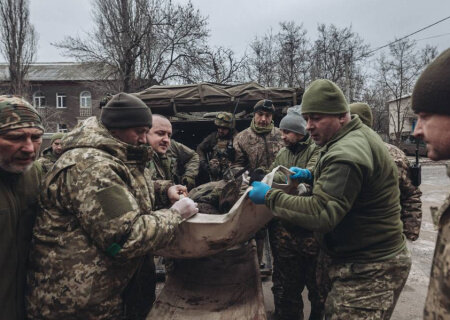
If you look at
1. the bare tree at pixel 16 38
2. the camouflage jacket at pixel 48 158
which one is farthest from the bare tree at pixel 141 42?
the camouflage jacket at pixel 48 158

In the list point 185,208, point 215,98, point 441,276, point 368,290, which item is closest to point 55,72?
point 215,98

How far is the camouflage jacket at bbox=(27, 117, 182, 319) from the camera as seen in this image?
6.38 feet

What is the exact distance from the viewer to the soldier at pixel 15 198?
196 centimetres

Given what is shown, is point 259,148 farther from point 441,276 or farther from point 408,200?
point 441,276

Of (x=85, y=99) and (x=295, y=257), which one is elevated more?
(x=85, y=99)

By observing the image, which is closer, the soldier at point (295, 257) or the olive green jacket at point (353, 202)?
the olive green jacket at point (353, 202)

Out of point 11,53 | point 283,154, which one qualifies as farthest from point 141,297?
A: point 11,53

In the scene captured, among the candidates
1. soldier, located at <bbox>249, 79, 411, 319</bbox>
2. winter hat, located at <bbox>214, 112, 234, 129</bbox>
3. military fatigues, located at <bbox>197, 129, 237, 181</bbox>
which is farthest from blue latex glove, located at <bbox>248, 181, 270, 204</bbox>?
winter hat, located at <bbox>214, 112, 234, 129</bbox>

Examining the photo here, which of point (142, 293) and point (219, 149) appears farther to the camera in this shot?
point (219, 149)

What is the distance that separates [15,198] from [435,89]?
6.79 ft

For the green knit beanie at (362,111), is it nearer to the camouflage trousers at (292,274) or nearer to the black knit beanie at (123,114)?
the camouflage trousers at (292,274)

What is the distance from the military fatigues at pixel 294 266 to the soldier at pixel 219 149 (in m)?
1.54

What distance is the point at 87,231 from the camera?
1.98m

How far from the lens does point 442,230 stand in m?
1.38
